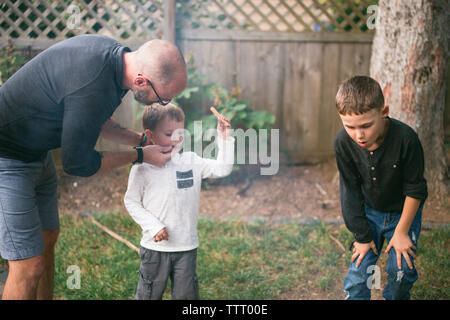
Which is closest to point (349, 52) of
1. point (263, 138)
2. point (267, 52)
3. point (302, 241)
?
point (267, 52)

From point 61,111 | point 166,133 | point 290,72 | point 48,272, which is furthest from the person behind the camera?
point 290,72

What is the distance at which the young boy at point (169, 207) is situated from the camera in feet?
7.14

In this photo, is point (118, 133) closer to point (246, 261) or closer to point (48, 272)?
point (48, 272)

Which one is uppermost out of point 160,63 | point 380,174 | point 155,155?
point 160,63

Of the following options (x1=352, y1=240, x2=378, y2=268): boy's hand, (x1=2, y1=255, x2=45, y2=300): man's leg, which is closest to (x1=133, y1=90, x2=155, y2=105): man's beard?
(x1=2, y1=255, x2=45, y2=300): man's leg

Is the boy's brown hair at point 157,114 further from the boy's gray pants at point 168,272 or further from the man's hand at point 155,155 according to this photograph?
the boy's gray pants at point 168,272

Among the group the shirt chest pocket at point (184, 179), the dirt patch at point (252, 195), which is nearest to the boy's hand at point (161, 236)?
the shirt chest pocket at point (184, 179)

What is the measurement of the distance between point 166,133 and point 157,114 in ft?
0.38

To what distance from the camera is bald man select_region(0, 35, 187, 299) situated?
1.78 metres

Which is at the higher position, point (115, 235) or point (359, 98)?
point (359, 98)

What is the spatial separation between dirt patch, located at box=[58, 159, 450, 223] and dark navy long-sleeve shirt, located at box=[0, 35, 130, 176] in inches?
88.7

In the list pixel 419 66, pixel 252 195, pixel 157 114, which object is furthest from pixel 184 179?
pixel 419 66

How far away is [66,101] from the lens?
1.77m

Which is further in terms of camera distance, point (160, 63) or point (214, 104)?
point (214, 104)
